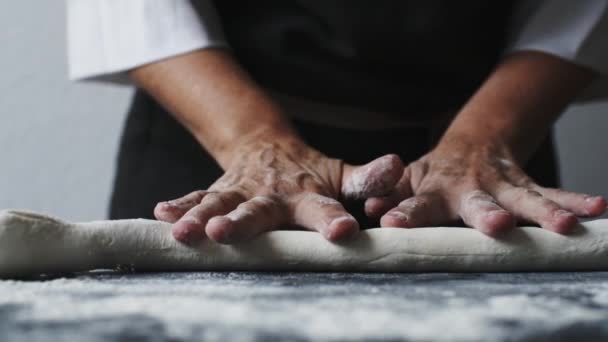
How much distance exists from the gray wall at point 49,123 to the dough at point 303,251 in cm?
97

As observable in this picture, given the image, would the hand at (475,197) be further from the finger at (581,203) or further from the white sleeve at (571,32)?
the white sleeve at (571,32)

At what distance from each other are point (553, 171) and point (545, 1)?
0.95ft

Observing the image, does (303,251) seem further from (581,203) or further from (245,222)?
(581,203)

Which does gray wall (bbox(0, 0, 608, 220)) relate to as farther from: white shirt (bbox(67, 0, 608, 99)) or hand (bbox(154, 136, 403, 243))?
hand (bbox(154, 136, 403, 243))

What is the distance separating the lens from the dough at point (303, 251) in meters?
0.61

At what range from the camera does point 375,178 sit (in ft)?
2.44

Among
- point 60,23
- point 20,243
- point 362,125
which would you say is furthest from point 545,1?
point 60,23

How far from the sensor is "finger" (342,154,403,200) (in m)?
0.73

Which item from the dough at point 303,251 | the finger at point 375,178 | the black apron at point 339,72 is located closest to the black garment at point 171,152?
the black apron at point 339,72

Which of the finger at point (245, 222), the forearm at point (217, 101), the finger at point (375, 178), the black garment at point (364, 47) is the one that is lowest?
the finger at point (245, 222)

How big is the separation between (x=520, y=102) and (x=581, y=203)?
0.83 ft

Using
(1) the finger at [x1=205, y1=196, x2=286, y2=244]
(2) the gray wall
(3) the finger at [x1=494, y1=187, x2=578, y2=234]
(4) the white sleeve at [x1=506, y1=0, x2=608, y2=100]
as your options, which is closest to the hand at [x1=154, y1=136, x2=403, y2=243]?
(1) the finger at [x1=205, y1=196, x2=286, y2=244]

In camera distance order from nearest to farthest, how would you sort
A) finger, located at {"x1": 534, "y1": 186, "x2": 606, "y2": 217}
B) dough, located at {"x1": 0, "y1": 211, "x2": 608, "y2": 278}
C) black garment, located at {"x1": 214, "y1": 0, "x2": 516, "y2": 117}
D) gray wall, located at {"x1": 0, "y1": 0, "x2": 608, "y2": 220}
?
dough, located at {"x1": 0, "y1": 211, "x2": 608, "y2": 278}
finger, located at {"x1": 534, "y1": 186, "x2": 606, "y2": 217}
black garment, located at {"x1": 214, "y1": 0, "x2": 516, "y2": 117}
gray wall, located at {"x1": 0, "y1": 0, "x2": 608, "y2": 220}

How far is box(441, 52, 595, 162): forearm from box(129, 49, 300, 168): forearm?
0.24 m
